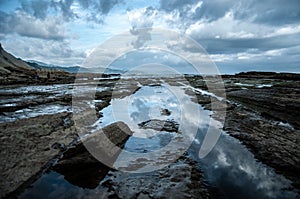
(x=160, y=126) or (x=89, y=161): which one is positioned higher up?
(x=89, y=161)

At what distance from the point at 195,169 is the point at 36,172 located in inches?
200

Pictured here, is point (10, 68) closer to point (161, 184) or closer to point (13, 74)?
point (13, 74)

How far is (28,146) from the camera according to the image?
26.8 ft

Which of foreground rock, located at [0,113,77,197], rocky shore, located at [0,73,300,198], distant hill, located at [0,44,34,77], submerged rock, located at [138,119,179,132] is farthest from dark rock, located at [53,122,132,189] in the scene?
distant hill, located at [0,44,34,77]

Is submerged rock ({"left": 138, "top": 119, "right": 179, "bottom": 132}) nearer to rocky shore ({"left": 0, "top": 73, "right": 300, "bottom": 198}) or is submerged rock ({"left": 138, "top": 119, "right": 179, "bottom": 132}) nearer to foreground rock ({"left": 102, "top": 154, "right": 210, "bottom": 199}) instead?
rocky shore ({"left": 0, "top": 73, "right": 300, "bottom": 198})

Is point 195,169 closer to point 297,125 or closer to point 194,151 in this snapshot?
point 194,151

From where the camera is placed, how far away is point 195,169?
7.36m

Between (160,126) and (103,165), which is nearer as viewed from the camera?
(103,165)

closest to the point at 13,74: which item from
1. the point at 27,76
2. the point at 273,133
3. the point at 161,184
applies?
the point at 27,76

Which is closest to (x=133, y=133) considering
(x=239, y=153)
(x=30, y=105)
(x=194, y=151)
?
(x=194, y=151)

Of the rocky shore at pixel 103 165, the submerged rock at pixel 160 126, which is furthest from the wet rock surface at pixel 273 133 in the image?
the submerged rock at pixel 160 126

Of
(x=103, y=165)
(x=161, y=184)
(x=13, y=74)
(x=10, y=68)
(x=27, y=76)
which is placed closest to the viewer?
(x=161, y=184)

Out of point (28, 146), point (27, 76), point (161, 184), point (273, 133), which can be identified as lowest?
point (161, 184)

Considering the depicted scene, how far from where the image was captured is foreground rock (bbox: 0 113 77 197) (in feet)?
20.6
